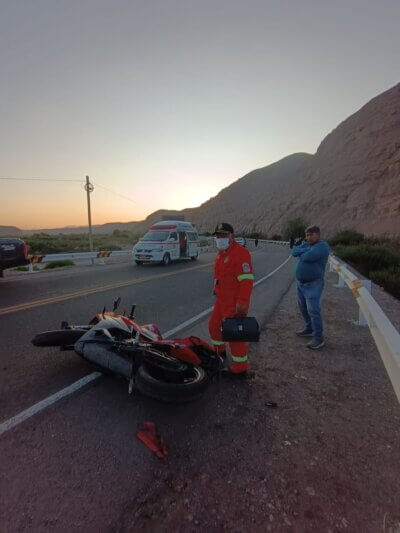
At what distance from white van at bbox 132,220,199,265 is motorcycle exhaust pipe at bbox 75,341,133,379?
501 inches

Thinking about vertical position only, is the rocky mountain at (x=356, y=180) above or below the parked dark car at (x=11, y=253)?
above

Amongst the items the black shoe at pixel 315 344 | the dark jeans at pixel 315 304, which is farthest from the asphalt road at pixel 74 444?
the dark jeans at pixel 315 304

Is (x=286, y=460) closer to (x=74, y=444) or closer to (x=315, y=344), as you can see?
(x=74, y=444)

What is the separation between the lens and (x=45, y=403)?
3018 millimetres

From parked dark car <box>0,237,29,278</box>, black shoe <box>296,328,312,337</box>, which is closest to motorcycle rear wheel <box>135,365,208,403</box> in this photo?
black shoe <box>296,328,312,337</box>

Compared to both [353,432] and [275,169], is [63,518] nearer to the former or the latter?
[353,432]

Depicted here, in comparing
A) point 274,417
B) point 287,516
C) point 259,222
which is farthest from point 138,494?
point 259,222

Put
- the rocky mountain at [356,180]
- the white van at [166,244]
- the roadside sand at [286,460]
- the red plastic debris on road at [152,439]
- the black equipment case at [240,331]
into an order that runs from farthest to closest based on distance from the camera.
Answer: the rocky mountain at [356,180] → the white van at [166,244] → the black equipment case at [240,331] → the red plastic debris on road at [152,439] → the roadside sand at [286,460]

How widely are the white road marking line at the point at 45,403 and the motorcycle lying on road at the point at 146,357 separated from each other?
0.38m

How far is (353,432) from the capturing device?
2.72 meters

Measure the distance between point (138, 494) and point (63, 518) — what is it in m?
0.45

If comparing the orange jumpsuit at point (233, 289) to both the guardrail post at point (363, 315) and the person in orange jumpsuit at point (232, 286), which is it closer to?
the person in orange jumpsuit at point (232, 286)

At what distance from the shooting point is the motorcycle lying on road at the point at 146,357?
265 centimetres

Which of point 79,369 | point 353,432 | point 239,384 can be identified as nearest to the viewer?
point 353,432
